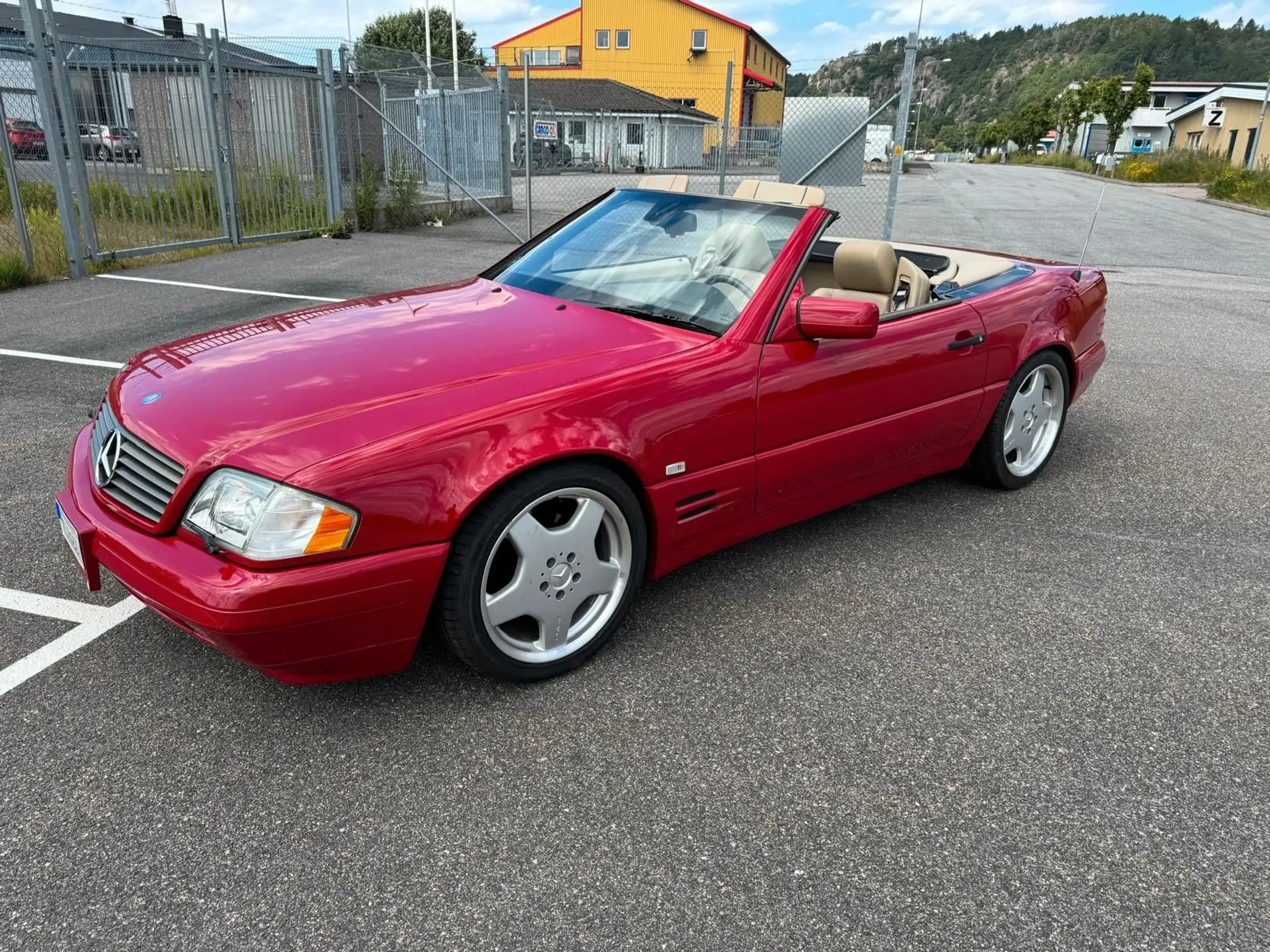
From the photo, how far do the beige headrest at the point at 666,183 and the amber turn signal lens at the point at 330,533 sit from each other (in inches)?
86.2

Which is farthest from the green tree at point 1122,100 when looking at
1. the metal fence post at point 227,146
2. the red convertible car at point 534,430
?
the red convertible car at point 534,430

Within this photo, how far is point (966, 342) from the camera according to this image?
3717mm

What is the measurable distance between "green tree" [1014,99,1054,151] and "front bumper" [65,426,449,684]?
322ft

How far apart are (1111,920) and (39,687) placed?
9.17ft

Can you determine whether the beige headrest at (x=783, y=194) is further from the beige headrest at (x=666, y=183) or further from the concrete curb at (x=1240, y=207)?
the concrete curb at (x=1240, y=207)

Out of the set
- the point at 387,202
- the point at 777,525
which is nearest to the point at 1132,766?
the point at 777,525

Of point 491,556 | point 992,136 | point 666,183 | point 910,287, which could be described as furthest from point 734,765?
point 992,136

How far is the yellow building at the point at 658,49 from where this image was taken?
58844 mm

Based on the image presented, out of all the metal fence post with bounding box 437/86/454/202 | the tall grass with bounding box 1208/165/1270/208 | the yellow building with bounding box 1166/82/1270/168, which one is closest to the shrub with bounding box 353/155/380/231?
the metal fence post with bounding box 437/86/454/202

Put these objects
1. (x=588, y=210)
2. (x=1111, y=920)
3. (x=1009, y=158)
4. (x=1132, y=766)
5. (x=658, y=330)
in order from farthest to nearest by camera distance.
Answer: (x=1009, y=158)
(x=588, y=210)
(x=658, y=330)
(x=1132, y=766)
(x=1111, y=920)

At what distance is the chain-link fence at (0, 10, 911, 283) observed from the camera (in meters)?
9.22

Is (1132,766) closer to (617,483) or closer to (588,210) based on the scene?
(617,483)

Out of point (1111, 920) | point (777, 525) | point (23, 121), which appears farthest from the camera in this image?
point (23, 121)

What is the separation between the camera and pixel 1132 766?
96.2 inches
